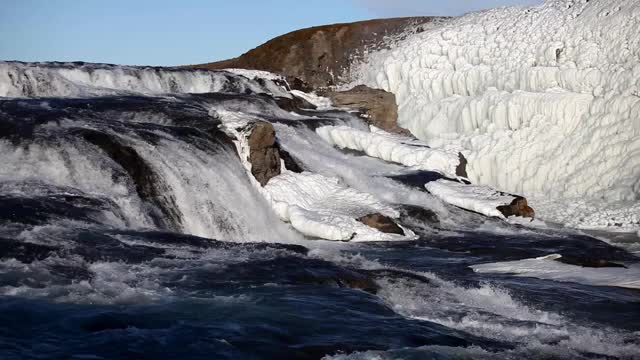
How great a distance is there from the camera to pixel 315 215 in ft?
64.7

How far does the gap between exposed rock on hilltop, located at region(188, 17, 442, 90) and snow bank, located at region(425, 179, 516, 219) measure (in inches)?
530

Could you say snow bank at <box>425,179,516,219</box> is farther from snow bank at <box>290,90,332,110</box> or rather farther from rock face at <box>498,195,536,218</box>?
snow bank at <box>290,90,332,110</box>

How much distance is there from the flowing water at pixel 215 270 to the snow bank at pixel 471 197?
0.34 m

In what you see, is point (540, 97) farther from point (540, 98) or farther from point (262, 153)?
point (262, 153)

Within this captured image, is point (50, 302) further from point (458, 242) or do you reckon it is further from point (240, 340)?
point (458, 242)

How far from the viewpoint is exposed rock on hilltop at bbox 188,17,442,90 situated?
38.1m

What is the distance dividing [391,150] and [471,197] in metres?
4.52

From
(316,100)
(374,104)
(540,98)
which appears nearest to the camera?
(540,98)

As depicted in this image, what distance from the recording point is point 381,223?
65.2 feet

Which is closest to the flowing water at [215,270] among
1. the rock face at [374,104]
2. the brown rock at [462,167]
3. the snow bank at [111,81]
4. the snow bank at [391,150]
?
the snow bank at [111,81]

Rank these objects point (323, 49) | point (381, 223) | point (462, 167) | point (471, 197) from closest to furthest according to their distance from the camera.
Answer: point (381, 223) < point (471, 197) < point (462, 167) < point (323, 49)

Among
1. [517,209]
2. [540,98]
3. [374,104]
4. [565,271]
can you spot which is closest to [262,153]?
[517,209]

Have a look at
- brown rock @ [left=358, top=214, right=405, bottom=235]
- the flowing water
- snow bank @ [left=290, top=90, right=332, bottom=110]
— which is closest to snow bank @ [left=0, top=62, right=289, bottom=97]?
snow bank @ [left=290, top=90, right=332, bottom=110]

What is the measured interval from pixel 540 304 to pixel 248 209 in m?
8.28
